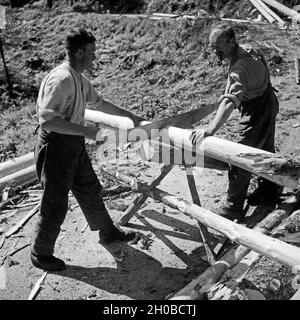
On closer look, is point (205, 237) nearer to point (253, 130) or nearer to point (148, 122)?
point (253, 130)

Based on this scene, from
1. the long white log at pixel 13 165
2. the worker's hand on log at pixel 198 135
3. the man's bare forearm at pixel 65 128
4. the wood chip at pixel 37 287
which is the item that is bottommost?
the wood chip at pixel 37 287

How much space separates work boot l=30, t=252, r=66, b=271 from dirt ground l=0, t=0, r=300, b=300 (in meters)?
0.08

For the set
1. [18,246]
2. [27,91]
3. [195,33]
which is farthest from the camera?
[27,91]

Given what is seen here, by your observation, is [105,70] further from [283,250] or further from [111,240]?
[283,250]

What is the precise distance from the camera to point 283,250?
4.13 meters

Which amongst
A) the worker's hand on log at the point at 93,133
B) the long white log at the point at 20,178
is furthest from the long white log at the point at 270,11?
the worker's hand on log at the point at 93,133

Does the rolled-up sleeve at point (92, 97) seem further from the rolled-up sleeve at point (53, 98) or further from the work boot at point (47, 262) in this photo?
the work boot at point (47, 262)

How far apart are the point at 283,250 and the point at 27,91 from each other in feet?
32.0

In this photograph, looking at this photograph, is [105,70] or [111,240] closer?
[111,240]

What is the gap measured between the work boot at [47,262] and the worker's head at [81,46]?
6.38 feet

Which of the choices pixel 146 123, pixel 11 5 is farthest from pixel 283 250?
pixel 11 5

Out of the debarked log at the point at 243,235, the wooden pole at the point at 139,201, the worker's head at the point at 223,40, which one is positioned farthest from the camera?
the wooden pole at the point at 139,201

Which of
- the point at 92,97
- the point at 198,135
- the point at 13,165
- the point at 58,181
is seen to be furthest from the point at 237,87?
the point at 13,165

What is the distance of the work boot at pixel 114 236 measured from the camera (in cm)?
562
